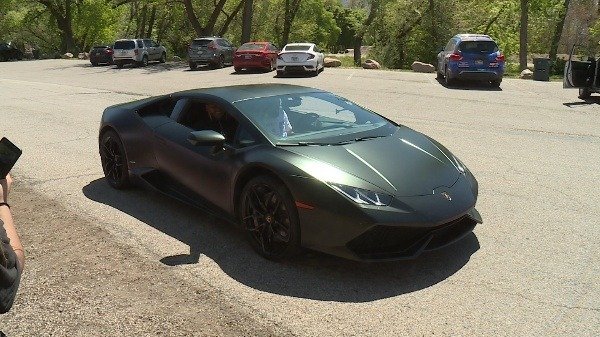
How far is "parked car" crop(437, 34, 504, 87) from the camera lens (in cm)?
1750

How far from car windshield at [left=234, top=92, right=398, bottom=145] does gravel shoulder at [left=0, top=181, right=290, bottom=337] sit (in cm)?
144

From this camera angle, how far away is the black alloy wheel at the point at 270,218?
395 cm

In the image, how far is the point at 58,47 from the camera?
6369cm

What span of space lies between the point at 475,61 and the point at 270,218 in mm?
15211

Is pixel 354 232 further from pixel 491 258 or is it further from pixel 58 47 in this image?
pixel 58 47

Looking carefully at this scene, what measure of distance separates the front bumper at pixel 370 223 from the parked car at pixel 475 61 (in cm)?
1469

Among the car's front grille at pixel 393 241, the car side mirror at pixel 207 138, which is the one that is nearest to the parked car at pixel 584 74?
the car's front grille at pixel 393 241

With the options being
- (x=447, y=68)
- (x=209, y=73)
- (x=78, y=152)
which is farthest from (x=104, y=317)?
(x=209, y=73)

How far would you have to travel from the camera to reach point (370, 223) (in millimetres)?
3631

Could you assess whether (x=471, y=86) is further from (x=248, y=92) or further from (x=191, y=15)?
(x=191, y=15)

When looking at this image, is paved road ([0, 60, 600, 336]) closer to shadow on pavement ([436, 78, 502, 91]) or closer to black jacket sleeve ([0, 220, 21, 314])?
black jacket sleeve ([0, 220, 21, 314])

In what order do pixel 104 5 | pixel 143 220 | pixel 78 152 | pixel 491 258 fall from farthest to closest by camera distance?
pixel 104 5
pixel 78 152
pixel 143 220
pixel 491 258

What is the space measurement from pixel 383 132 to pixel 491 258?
1.43 m

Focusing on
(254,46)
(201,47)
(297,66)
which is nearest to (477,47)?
(297,66)
